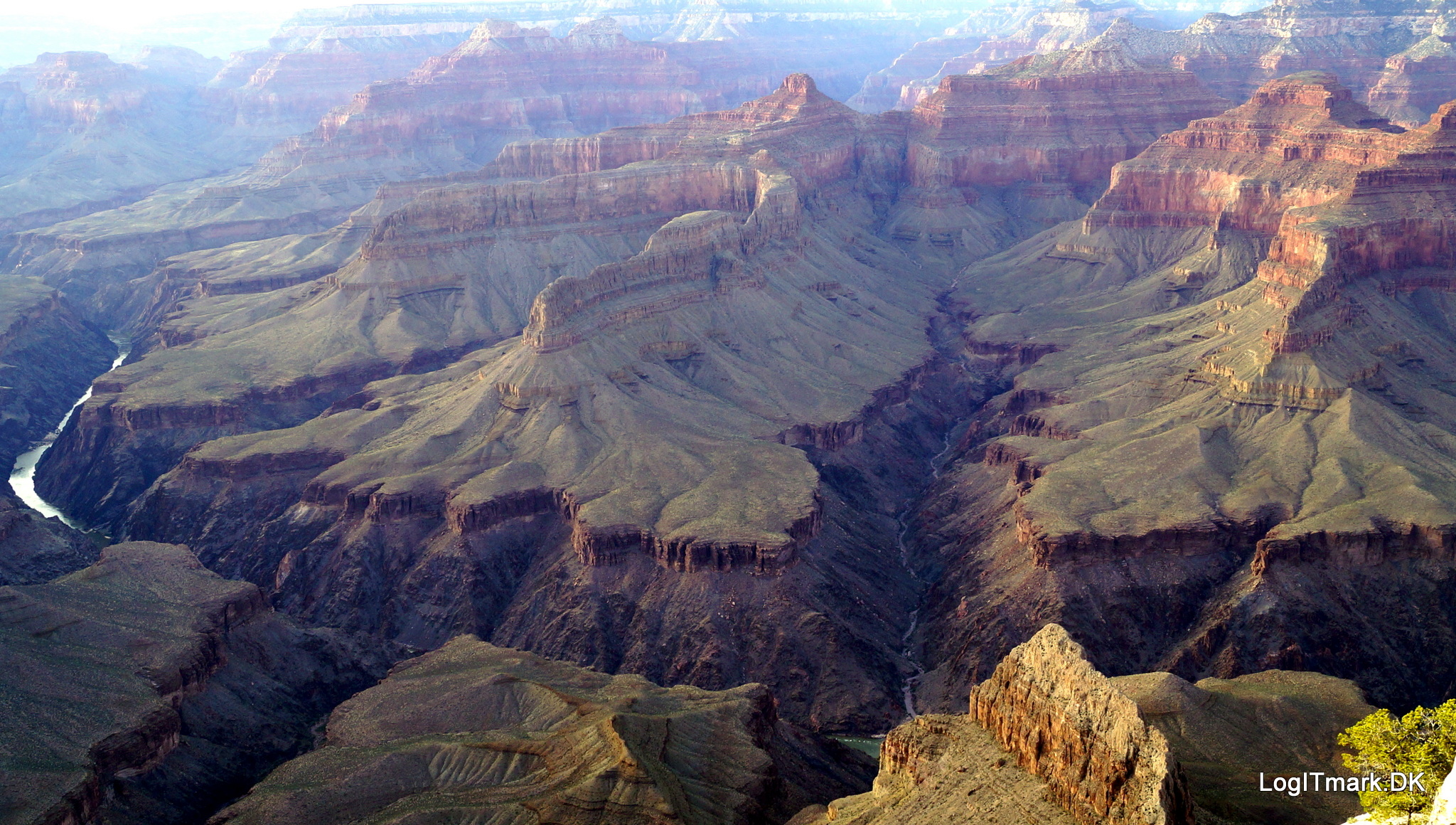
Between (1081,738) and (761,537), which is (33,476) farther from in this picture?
(1081,738)

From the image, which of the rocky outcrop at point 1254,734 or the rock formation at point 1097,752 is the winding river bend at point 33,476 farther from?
the rocky outcrop at point 1254,734

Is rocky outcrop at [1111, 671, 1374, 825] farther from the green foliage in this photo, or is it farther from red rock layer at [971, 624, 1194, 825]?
the green foliage

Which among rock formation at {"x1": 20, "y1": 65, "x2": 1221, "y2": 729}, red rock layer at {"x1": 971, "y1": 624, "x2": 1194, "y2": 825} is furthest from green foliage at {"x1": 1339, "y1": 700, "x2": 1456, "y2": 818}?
rock formation at {"x1": 20, "y1": 65, "x2": 1221, "y2": 729}

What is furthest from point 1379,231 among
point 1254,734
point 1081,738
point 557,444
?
point 1081,738

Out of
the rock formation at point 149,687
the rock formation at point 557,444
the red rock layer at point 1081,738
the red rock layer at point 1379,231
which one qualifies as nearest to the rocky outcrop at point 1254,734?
the red rock layer at point 1081,738

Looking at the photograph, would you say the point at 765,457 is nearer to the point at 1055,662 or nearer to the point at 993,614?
the point at 993,614

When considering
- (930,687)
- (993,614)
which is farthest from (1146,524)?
(930,687)

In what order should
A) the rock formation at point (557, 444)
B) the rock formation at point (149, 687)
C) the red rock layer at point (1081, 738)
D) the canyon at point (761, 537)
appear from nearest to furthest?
the red rock layer at point (1081, 738) < the canyon at point (761, 537) < the rock formation at point (149, 687) < the rock formation at point (557, 444)
